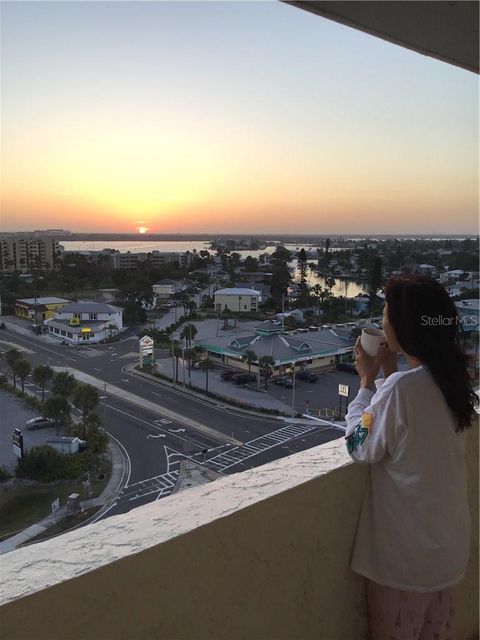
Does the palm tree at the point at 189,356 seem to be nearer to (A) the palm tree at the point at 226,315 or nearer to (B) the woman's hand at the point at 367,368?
(A) the palm tree at the point at 226,315

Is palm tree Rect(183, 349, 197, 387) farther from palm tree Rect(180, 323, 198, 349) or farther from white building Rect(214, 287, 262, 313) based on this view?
white building Rect(214, 287, 262, 313)

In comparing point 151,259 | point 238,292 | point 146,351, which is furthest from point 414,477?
point 238,292

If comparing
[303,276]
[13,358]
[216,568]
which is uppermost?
[303,276]

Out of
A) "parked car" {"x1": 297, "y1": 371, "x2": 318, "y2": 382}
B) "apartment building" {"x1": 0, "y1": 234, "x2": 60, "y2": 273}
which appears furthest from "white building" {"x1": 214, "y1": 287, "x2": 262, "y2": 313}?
"apartment building" {"x1": 0, "y1": 234, "x2": 60, "y2": 273}

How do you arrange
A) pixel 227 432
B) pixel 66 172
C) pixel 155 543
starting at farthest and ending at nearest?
pixel 227 432
pixel 66 172
pixel 155 543

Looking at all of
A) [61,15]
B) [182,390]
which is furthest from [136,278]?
[61,15]

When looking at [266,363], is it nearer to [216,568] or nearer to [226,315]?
[226,315]

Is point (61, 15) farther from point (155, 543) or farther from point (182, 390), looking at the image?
point (182, 390)

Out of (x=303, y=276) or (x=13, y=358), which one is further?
(x=303, y=276)
